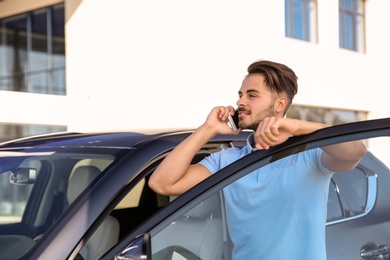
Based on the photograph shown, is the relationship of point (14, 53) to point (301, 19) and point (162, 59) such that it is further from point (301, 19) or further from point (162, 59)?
point (301, 19)

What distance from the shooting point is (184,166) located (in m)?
2.67

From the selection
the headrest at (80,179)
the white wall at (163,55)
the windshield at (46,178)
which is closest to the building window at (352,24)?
the white wall at (163,55)

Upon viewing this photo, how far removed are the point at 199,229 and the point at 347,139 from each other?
1.94ft

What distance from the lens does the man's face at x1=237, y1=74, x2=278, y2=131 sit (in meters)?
2.68

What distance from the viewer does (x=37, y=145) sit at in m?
3.31

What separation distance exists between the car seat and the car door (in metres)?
0.37

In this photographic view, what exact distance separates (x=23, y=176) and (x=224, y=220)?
124 cm

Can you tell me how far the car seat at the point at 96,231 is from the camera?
8.41ft

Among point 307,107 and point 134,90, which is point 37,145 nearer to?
point 134,90

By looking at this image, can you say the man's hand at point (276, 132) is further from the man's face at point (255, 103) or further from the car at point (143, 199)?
the man's face at point (255, 103)

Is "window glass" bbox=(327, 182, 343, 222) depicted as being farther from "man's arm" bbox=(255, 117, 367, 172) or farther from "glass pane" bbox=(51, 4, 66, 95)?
"glass pane" bbox=(51, 4, 66, 95)

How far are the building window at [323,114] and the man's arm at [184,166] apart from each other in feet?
46.4

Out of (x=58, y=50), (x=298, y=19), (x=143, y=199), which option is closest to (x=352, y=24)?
(x=298, y=19)

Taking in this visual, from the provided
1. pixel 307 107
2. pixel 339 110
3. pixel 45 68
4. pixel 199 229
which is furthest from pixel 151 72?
pixel 199 229
